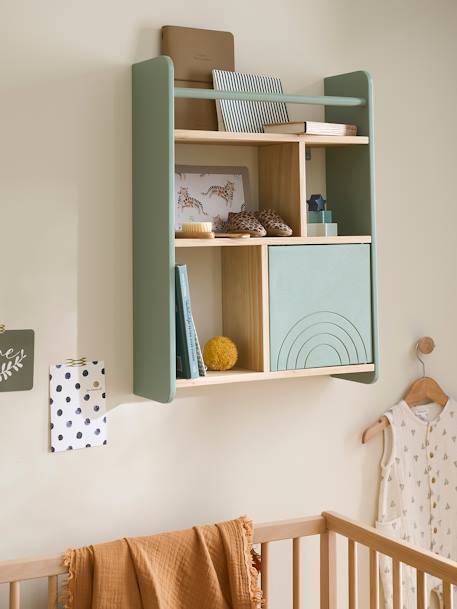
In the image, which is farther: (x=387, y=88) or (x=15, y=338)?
(x=387, y=88)

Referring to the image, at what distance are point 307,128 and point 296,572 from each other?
117 cm

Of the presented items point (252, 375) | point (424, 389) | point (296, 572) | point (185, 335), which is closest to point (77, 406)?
point (185, 335)

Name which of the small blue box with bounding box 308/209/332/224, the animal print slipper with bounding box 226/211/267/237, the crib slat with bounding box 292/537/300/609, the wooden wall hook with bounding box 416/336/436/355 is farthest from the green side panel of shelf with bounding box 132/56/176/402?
the wooden wall hook with bounding box 416/336/436/355

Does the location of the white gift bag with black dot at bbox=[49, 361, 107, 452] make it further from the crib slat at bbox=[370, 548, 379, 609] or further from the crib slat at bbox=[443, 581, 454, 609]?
the crib slat at bbox=[443, 581, 454, 609]

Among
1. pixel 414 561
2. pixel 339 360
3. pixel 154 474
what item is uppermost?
pixel 339 360

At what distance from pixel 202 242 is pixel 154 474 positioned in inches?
25.6

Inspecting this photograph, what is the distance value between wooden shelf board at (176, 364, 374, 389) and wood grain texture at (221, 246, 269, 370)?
30mm

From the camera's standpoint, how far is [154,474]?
2244 mm

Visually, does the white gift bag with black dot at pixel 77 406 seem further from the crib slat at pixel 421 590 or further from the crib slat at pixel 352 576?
the crib slat at pixel 421 590

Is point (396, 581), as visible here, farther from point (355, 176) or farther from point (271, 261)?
point (355, 176)

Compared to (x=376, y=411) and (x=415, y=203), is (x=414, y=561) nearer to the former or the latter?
(x=376, y=411)

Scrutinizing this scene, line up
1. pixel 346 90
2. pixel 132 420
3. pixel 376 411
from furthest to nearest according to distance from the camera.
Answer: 1. pixel 376 411
2. pixel 346 90
3. pixel 132 420

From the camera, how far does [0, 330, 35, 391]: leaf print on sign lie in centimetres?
205

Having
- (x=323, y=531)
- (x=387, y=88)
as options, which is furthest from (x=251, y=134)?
(x=323, y=531)
